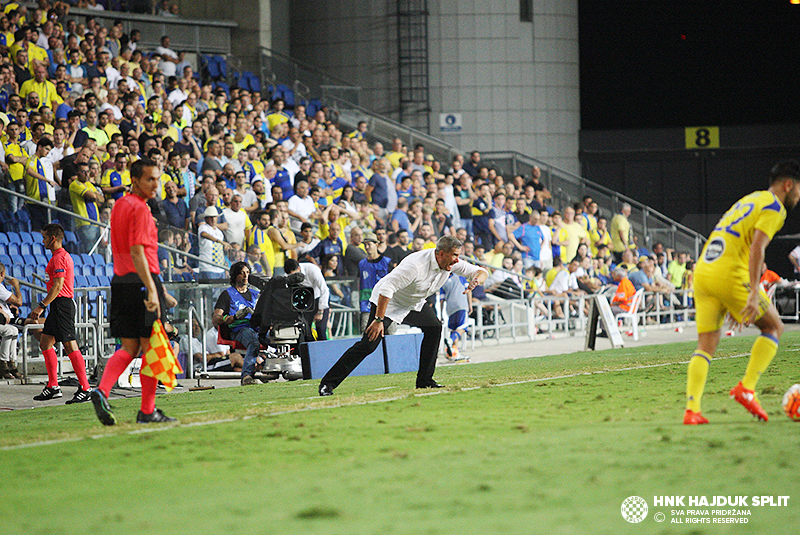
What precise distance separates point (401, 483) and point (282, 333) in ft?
27.9

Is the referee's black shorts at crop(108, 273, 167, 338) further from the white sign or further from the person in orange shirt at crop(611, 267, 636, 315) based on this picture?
the white sign

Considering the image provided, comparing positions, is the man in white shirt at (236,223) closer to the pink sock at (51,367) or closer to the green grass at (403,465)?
the pink sock at (51,367)

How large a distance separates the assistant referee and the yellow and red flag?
0.20 feet

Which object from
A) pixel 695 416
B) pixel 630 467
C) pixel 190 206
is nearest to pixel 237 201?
pixel 190 206

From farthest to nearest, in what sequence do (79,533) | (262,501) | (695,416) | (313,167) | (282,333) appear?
(313,167) → (282,333) → (695,416) → (262,501) → (79,533)

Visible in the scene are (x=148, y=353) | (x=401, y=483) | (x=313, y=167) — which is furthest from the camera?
(x=313, y=167)

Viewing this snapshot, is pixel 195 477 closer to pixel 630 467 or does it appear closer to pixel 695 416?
pixel 630 467

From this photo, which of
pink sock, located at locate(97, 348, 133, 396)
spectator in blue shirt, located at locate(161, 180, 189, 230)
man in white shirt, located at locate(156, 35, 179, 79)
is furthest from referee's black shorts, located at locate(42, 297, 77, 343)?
man in white shirt, located at locate(156, 35, 179, 79)

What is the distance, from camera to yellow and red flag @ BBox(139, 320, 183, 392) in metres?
7.96

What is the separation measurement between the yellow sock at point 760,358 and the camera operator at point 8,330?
31.7 feet

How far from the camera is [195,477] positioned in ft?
19.1

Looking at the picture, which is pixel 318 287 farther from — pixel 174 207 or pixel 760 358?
pixel 760 358

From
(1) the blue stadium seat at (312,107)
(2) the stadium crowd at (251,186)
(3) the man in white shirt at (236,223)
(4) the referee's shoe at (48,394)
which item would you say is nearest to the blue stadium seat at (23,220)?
(2) the stadium crowd at (251,186)

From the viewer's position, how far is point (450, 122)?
104 ft
